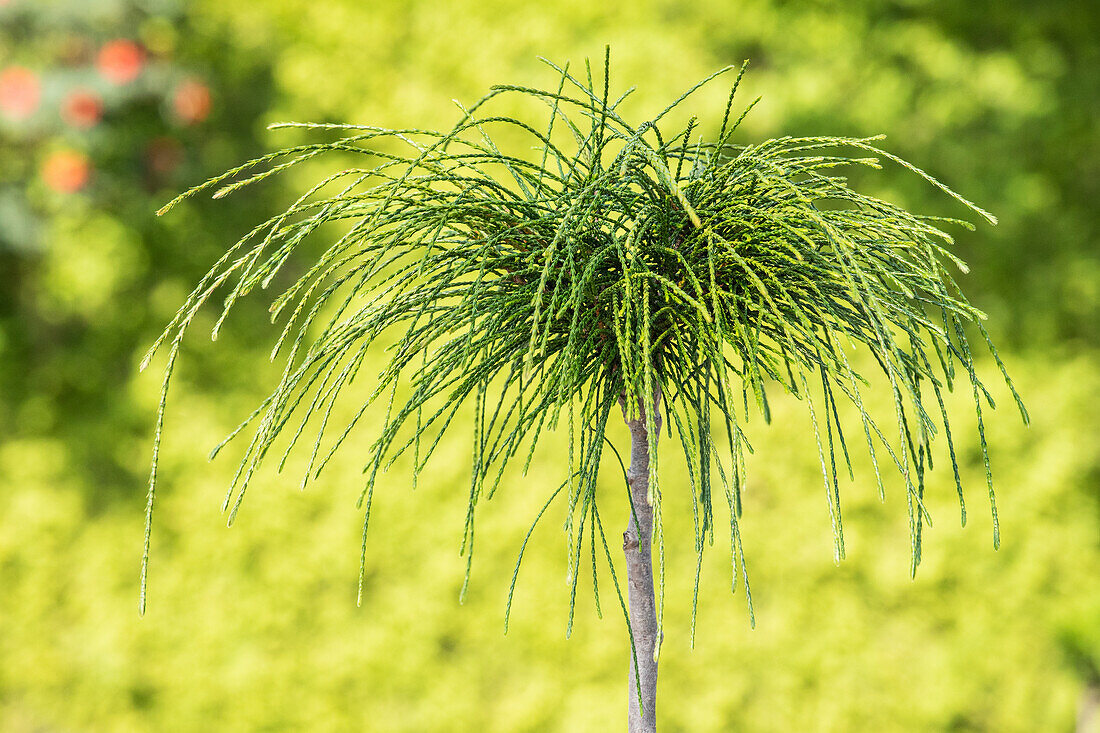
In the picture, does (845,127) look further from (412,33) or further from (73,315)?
(73,315)

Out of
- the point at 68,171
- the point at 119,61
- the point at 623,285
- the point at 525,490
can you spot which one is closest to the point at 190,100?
the point at 119,61

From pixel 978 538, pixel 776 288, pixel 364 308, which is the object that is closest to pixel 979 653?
pixel 978 538

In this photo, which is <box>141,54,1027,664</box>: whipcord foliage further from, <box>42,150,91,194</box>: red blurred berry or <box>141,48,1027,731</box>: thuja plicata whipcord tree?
<box>42,150,91,194</box>: red blurred berry

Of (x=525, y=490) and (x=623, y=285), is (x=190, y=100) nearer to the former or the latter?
(x=525, y=490)

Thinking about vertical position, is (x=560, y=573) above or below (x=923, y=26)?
below

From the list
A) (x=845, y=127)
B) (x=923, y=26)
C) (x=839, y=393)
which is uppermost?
(x=923, y=26)

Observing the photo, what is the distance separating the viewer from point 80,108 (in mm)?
2010

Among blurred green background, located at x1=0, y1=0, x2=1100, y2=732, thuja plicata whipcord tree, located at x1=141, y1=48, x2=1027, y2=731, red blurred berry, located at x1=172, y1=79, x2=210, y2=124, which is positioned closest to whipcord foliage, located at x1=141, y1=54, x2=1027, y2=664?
thuja plicata whipcord tree, located at x1=141, y1=48, x2=1027, y2=731

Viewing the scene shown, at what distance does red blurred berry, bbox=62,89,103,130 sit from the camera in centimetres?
201

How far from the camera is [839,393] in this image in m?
2.09

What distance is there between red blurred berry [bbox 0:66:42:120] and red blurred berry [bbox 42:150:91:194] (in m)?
0.12

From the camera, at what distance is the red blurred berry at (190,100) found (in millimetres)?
2096

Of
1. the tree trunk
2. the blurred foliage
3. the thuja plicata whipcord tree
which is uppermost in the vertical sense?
the blurred foliage

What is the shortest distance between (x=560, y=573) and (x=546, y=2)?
1.44 metres
